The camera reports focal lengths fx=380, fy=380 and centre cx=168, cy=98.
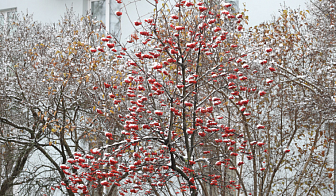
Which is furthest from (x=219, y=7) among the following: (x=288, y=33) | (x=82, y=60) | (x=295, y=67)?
(x=82, y=60)

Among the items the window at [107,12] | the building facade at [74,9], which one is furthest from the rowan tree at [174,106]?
the window at [107,12]

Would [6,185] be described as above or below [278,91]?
below

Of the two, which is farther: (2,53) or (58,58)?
(2,53)

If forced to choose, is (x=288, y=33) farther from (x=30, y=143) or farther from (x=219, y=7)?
(x=30, y=143)

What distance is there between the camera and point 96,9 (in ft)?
39.6

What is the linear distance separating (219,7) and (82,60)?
279 centimetres

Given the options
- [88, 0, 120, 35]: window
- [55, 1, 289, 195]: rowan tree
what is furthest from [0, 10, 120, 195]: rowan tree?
[88, 0, 120, 35]: window

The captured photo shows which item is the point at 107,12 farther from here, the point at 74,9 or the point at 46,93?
the point at 46,93

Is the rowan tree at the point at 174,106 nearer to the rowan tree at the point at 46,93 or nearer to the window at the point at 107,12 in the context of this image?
the rowan tree at the point at 46,93

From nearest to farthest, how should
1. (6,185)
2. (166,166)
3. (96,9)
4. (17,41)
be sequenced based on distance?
1. (166,166)
2. (6,185)
3. (17,41)
4. (96,9)

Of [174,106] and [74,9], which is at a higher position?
[74,9]

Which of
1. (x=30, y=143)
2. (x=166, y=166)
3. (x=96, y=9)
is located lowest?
(x=166, y=166)

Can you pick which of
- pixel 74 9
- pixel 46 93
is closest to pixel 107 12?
pixel 74 9

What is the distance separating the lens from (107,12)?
11.8 meters
